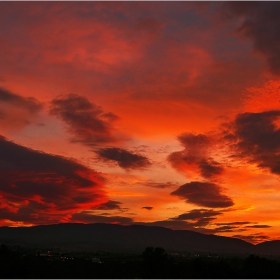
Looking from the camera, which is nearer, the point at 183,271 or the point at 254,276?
the point at 254,276

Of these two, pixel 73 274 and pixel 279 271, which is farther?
pixel 73 274

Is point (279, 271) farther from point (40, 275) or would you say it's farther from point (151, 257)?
point (40, 275)

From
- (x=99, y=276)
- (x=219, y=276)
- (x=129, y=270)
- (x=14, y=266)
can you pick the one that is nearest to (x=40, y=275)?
(x=14, y=266)

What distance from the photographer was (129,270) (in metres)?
135

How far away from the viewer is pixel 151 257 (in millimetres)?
130875

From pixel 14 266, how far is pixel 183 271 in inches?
1767

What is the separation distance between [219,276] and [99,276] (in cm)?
3629

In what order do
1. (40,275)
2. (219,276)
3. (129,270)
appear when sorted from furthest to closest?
(129,270) → (40,275) → (219,276)

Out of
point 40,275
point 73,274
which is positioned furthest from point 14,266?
point 73,274

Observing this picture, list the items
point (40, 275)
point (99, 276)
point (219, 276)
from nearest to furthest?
1. point (219, 276)
2. point (40, 275)
3. point (99, 276)

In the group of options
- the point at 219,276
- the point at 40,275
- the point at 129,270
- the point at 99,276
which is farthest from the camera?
the point at 129,270

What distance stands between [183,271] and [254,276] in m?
19.0

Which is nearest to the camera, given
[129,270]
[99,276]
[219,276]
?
[219,276]

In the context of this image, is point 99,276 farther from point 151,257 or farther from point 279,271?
point 279,271
